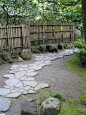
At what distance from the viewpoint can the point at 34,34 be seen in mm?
9773

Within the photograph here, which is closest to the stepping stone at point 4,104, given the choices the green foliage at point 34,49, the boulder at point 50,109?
the boulder at point 50,109

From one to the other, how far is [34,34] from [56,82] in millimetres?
5729

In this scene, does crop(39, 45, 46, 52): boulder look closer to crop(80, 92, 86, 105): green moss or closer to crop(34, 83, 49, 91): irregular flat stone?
crop(34, 83, 49, 91): irregular flat stone

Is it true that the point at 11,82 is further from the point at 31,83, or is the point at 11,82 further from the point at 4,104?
the point at 4,104

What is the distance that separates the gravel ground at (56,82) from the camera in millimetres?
3491

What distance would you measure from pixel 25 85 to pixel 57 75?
1.40 m

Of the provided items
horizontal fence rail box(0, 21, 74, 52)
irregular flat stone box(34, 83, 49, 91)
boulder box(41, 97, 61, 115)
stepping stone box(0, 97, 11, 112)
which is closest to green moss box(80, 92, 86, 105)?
boulder box(41, 97, 61, 115)

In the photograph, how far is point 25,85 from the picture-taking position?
4410mm

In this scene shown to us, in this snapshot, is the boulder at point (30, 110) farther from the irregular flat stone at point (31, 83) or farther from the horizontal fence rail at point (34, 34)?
the horizontal fence rail at point (34, 34)

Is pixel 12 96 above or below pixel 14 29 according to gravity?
below

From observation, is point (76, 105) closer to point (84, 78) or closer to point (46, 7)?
point (84, 78)

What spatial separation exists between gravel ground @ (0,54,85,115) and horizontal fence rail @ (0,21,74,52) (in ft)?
5.34

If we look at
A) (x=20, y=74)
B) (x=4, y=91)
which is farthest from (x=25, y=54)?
(x=4, y=91)

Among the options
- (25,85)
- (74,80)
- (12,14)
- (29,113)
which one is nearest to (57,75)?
(74,80)
